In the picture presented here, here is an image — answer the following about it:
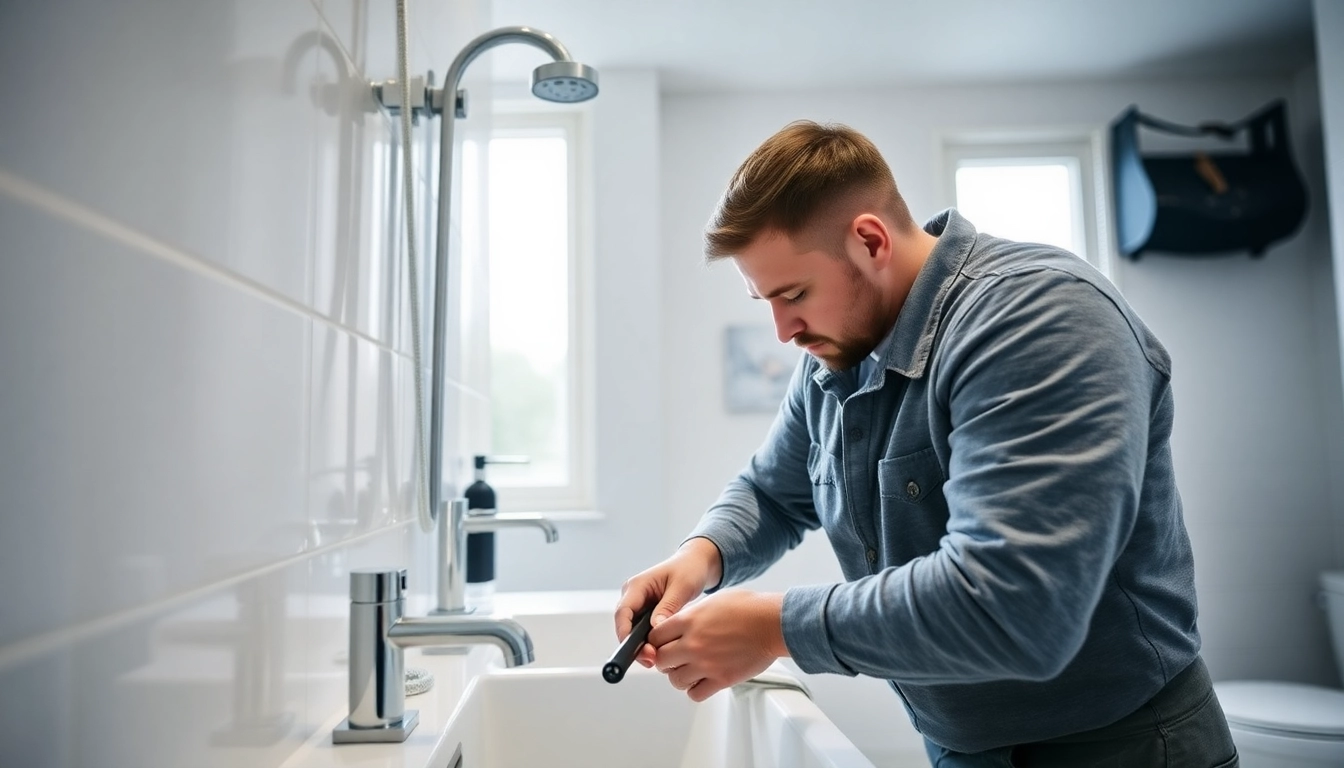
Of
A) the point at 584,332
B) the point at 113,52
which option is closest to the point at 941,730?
the point at 113,52

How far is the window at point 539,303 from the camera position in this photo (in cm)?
275

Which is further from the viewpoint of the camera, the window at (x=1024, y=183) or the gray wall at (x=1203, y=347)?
the window at (x=1024, y=183)

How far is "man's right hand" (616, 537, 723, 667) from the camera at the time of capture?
2.76 feet

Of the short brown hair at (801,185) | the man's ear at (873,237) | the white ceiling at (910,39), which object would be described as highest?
the white ceiling at (910,39)

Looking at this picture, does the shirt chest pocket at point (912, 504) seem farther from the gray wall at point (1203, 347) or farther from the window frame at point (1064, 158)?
the window frame at point (1064, 158)

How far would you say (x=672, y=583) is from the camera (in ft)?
2.89

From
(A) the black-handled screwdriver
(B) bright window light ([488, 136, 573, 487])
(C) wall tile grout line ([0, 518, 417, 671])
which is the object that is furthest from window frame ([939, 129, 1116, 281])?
(C) wall tile grout line ([0, 518, 417, 671])

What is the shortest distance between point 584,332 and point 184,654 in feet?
7.44

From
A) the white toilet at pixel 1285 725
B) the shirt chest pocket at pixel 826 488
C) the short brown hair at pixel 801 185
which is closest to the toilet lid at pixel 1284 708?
the white toilet at pixel 1285 725

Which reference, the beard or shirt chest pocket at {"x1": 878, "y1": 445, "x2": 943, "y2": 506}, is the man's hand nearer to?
shirt chest pocket at {"x1": 878, "y1": 445, "x2": 943, "y2": 506}

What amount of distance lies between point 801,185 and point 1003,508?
0.37m

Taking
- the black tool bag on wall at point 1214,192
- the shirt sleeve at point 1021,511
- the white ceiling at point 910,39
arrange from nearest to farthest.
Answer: the shirt sleeve at point 1021,511 → the white ceiling at point 910,39 → the black tool bag on wall at point 1214,192

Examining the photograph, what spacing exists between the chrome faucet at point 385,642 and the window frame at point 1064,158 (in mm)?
2564

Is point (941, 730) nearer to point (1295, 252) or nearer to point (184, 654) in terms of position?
point (184, 654)
